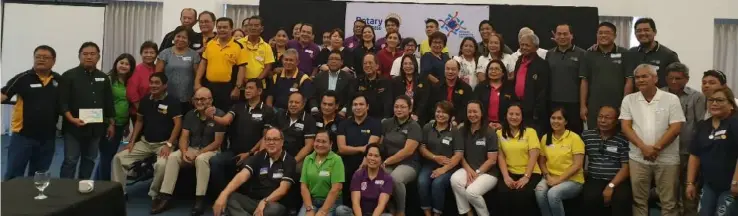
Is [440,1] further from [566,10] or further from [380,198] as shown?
[380,198]

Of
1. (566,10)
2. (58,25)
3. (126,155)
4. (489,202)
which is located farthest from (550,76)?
(58,25)

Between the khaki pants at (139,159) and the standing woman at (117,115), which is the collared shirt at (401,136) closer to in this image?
the khaki pants at (139,159)

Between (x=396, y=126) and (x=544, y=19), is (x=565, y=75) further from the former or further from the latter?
(x=544, y=19)

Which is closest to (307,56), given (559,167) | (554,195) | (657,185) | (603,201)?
(559,167)

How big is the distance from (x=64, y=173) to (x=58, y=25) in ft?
15.2

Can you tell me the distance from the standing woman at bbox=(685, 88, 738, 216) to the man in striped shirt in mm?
579

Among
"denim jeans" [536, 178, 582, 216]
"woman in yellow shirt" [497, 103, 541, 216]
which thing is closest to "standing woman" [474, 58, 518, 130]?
"woman in yellow shirt" [497, 103, 541, 216]

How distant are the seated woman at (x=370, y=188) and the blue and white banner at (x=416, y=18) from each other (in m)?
3.95

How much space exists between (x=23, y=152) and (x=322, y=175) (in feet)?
8.46

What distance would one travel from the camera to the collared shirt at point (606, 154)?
4480 millimetres

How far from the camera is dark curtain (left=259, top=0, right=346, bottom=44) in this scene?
8125mm

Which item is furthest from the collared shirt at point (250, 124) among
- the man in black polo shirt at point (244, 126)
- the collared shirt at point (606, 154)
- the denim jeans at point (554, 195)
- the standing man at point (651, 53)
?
the standing man at point (651, 53)

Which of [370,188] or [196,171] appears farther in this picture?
[196,171]

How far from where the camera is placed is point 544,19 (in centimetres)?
812
